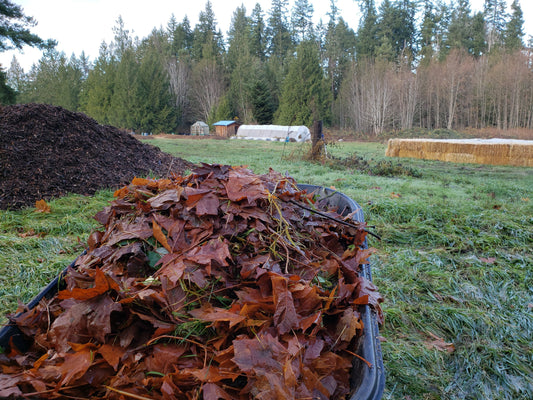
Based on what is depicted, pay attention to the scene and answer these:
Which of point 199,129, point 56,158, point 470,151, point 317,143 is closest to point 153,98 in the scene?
point 199,129

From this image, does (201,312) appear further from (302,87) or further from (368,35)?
(368,35)

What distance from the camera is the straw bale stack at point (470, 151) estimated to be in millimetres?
9469

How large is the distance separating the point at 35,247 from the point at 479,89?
27771 mm

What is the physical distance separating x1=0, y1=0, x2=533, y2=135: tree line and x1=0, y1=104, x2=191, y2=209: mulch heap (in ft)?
33.2

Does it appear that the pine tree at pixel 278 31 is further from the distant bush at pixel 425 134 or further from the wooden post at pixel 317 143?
the wooden post at pixel 317 143

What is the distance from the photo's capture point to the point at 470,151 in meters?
10.1

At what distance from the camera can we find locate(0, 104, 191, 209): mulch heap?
420cm

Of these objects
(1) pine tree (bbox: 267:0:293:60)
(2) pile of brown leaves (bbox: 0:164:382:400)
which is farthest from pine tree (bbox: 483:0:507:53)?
(2) pile of brown leaves (bbox: 0:164:382:400)

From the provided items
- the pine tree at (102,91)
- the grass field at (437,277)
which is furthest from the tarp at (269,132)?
the grass field at (437,277)

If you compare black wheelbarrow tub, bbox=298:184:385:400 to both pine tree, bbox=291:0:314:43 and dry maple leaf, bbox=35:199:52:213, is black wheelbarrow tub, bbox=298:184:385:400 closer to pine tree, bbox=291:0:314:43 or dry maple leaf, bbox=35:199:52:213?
dry maple leaf, bbox=35:199:52:213

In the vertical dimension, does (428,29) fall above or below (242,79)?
above

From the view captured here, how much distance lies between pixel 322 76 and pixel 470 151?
844 inches

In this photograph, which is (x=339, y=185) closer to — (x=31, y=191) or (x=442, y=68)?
(x=31, y=191)

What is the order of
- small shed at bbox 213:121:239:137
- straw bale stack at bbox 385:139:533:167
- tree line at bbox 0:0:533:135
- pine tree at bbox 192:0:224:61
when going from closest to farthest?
straw bale stack at bbox 385:139:533:167
tree line at bbox 0:0:533:135
small shed at bbox 213:121:239:137
pine tree at bbox 192:0:224:61
